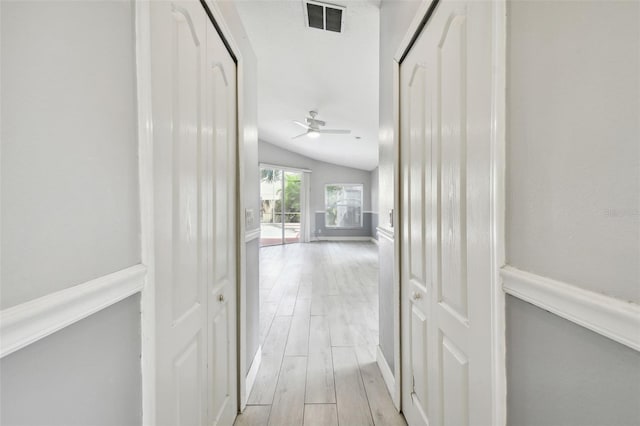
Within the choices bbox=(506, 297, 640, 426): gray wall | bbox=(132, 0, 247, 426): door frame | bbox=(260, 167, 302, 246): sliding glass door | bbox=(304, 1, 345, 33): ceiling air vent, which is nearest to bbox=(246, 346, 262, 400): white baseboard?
bbox=(132, 0, 247, 426): door frame

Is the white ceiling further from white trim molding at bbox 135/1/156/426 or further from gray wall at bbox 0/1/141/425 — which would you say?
gray wall at bbox 0/1/141/425

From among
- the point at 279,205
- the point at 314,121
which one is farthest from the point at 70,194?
the point at 279,205

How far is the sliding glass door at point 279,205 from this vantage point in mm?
7941

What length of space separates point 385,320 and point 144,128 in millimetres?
1746

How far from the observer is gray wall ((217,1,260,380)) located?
1.61 meters

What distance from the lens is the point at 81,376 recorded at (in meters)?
0.53

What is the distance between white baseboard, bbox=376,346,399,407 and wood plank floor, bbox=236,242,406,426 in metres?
0.04

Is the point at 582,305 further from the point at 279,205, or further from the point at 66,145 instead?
the point at 279,205

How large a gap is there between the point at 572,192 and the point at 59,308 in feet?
3.13

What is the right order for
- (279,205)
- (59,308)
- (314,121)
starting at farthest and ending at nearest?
(279,205)
(314,121)
(59,308)

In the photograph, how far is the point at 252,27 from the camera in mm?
2314

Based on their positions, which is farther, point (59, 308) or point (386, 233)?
point (386, 233)

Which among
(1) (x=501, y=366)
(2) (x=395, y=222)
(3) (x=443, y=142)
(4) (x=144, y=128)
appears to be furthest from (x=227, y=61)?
(1) (x=501, y=366)

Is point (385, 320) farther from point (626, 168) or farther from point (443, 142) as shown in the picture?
point (626, 168)
